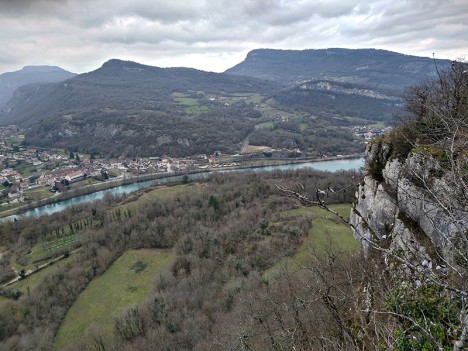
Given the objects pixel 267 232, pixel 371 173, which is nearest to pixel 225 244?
pixel 267 232

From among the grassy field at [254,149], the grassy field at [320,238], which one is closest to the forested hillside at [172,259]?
the grassy field at [320,238]

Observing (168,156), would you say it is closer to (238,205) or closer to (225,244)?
(238,205)

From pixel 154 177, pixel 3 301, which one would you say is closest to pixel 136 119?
pixel 154 177

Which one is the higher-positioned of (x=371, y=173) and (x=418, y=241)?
(x=371, y=173)

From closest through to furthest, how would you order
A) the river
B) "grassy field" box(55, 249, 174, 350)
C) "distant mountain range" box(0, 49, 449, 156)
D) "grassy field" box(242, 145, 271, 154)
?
"grassy field" box(55, 249, 174, 350)
the river
"grassy field" box(242, 145, 271, 154)
"distant mountain range" box(0, 49, 449, 156)

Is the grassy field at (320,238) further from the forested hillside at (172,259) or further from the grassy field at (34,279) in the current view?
the grassy field at (34,279)

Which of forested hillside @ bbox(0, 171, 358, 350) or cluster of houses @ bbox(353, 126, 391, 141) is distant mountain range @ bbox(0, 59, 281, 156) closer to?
cluster of houses @ bbox(353, 126, 391, 141)

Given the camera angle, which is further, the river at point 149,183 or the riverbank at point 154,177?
the riverbank at point 154,177

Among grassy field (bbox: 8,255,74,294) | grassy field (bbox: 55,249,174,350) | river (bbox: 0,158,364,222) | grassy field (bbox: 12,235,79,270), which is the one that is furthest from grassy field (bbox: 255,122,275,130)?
grassy field (bbox: 8,255,74,294)
